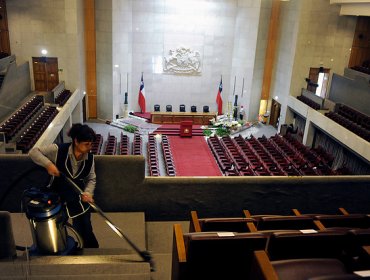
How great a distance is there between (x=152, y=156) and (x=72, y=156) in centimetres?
1003

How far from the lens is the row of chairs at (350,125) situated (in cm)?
1168

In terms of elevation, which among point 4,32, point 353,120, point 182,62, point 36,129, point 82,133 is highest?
point 4,32

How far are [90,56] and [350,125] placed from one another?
12136 millimetres

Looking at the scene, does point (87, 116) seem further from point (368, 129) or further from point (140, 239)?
point (140, 239)

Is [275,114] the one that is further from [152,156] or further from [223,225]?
[223,225]

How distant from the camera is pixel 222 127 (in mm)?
17781

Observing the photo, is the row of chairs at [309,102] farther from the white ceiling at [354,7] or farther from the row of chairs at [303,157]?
the white ceiling at [354,7]

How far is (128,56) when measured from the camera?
1864 cm

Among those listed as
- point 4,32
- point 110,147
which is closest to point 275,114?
point 110,147

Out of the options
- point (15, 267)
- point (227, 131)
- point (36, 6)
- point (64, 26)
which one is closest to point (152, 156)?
point (227, 131)

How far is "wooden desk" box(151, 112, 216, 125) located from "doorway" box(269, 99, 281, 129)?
3.17m

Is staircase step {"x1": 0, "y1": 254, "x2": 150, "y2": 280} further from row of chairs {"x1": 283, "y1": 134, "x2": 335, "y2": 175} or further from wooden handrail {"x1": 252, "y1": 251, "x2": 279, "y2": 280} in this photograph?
row of chairs {"x1": 283, "y1": 134, "x2": 335, "y2": 175}

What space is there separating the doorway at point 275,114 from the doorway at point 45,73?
11057 millimetres

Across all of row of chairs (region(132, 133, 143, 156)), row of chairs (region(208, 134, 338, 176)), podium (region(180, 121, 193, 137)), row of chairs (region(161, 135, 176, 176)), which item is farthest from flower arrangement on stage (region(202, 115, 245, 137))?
row of chairs (region(132, 133, 143, 156))
